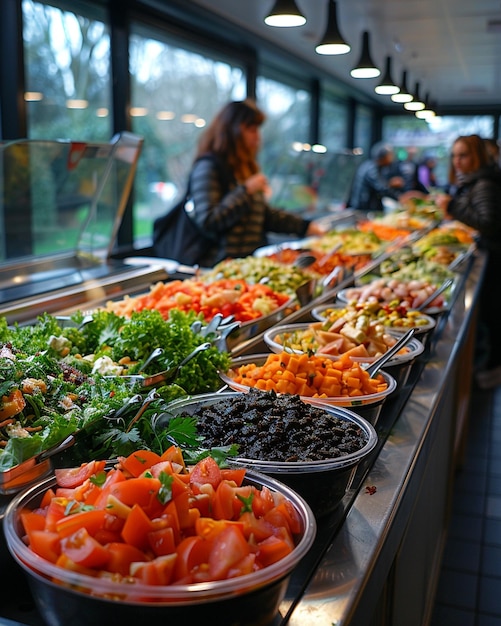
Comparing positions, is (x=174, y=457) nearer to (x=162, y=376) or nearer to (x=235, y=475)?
(x=235, y=475)

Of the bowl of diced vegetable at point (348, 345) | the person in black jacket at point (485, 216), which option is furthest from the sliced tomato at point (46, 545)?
the person in black jacket at point (485, 216)

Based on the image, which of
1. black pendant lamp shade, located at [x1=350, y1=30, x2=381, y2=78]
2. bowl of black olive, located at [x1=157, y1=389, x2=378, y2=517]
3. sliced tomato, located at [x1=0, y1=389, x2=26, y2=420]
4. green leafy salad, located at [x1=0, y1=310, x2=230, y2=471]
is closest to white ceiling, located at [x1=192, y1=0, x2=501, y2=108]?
black pendant lamp shade, located at [x1=350, y1=30, x2=381, y2=78]

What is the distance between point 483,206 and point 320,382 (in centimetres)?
434

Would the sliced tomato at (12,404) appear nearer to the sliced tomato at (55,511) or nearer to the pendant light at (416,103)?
the sliced tomato at (55,511)

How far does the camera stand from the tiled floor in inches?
110

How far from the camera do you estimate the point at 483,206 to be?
18.6 ft

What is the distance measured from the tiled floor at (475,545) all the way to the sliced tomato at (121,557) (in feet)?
6.98

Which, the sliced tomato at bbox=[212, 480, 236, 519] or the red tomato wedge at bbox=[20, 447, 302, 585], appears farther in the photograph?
the sliced tomato at bbox=[212, 480, 236, 519]

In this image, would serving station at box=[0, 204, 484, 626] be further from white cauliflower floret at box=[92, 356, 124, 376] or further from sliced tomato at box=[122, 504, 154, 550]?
white cauliflower floret at box=[92, 356, 124, 376]

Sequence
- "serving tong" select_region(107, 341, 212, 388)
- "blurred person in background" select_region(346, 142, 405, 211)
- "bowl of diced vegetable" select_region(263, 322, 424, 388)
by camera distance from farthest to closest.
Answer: "blurred person in background" select_region(346, 142, 405, 211) → "bowl of diced vegetable" select_region(263, 322, 424, 388) → "serving tong" select_region(107, 341, 212, 388)

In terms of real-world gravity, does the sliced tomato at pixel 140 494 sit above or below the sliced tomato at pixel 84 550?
above

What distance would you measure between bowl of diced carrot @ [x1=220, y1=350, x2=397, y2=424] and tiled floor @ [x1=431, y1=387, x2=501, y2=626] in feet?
4.64

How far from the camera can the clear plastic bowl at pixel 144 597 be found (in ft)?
3.08

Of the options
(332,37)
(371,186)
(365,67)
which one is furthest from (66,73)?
(371,186)
